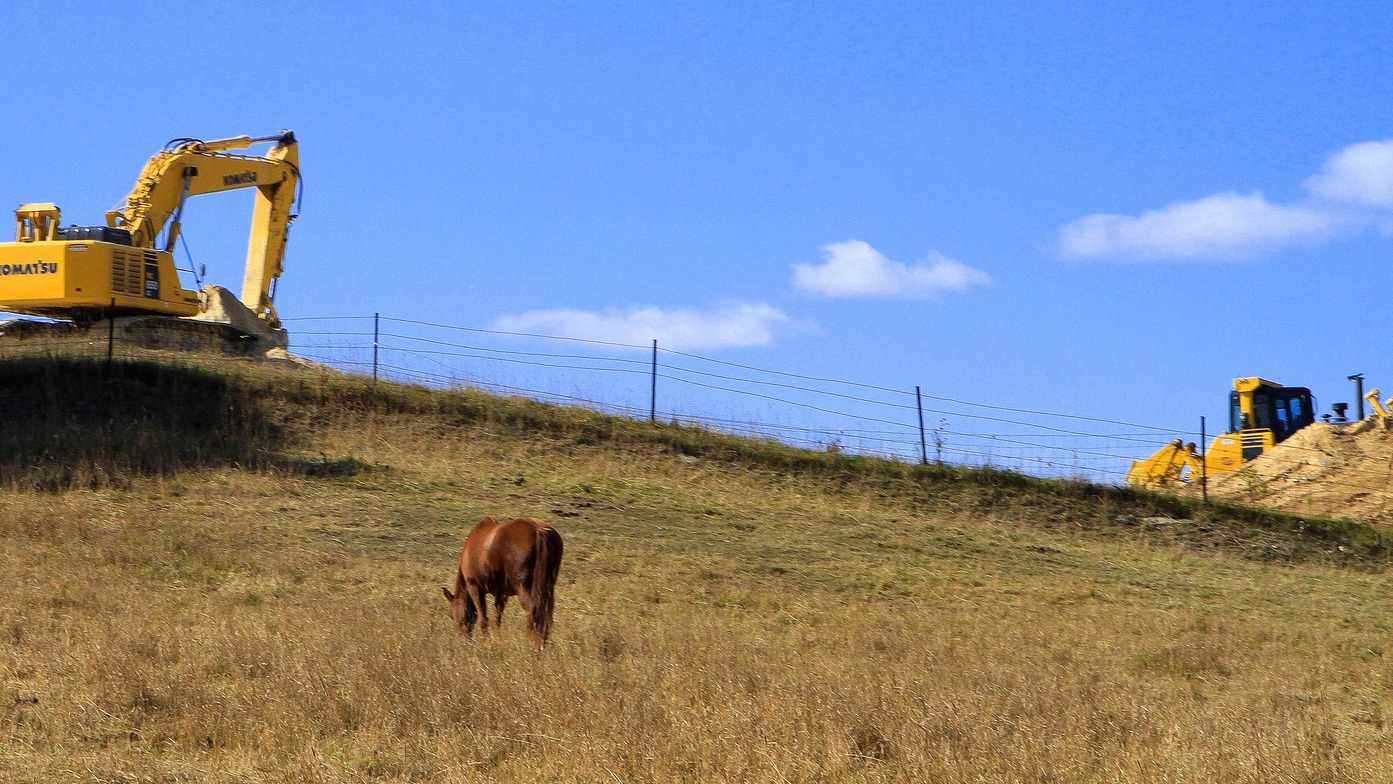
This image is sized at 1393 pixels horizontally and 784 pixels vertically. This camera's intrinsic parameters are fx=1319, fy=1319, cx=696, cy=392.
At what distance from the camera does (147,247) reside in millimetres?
26578

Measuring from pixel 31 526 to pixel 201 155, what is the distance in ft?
47.5

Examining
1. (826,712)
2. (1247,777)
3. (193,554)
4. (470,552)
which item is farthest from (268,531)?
(1247,777)

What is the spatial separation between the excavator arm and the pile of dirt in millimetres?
22314

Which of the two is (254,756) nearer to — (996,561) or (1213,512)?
(996,561)

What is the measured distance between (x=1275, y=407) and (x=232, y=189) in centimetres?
2640

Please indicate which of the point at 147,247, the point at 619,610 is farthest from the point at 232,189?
the point at 619,610

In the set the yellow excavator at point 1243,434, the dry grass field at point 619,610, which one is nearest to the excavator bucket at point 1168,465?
the yellow excavator at point 1243,434

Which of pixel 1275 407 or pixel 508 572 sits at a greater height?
pixel 1275 407

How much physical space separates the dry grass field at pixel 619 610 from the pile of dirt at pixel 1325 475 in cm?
344

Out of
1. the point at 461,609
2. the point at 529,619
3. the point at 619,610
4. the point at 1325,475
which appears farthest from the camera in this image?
the point at 1325,475

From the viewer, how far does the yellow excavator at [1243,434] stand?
3241 centimetres

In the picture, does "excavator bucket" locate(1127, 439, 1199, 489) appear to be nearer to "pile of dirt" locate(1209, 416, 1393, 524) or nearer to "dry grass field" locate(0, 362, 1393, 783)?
"pile of dirt" locate(1209, 416, 1393, 524)

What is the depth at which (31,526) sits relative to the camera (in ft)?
51.0

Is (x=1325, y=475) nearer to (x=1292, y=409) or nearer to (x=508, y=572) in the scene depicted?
(x=1292, y=409)
